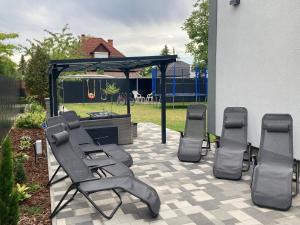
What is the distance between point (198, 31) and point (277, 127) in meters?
23.4

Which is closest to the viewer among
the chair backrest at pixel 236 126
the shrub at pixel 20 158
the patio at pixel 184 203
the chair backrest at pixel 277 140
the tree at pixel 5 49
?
the patio at pixel 184 203

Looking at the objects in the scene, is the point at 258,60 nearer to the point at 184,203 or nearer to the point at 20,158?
the point at 184,203

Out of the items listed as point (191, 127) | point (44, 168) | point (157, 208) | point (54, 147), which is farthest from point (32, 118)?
point (157, 208)

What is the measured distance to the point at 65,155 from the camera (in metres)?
4.78

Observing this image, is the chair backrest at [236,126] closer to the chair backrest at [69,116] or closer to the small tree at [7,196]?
the chair backrest at [69,116]

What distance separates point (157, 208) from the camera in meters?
4.21

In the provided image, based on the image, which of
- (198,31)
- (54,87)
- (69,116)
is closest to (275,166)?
(69,116)

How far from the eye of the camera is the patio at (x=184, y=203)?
164 inches

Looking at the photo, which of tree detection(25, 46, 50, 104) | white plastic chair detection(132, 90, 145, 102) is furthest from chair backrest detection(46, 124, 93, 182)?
white plastic chair detection(132, 90, 145, 102)

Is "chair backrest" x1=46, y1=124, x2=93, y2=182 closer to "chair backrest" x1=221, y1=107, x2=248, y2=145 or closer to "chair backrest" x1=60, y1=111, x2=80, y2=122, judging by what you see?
"chair backrest" x1=60, y1=111, x2=80, y2=122

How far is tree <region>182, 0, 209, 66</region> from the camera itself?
2692 cm

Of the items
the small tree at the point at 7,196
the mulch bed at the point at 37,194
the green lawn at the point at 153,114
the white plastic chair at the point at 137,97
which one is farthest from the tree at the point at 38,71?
the small tree at the point at 7,196

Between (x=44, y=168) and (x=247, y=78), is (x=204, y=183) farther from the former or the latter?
(x=44, y=168)

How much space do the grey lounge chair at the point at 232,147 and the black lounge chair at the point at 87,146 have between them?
1.93m
